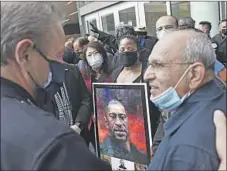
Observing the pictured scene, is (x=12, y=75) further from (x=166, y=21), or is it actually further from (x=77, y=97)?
(x=166, y=21)

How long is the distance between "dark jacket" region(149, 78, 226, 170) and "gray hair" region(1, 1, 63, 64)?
64 cm

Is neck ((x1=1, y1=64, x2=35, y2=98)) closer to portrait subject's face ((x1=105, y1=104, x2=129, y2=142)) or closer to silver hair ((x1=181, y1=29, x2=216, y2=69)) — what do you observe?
silver hair ((x1=181, y1=29, x2=216, y2=69))

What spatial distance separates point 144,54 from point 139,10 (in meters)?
8.03

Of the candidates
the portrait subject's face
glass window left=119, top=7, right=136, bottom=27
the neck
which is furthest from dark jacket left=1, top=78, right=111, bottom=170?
glass window left=119, top=7, right=136, bottom=27

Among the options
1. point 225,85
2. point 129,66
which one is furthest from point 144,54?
point 225,85

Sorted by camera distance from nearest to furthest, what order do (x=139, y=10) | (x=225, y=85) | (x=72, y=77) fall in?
(x=225, y=85) → (x=72, y=77) → (x=139, y=10)

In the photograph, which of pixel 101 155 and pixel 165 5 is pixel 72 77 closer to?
pixel 101 155

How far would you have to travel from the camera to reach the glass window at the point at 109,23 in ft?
45.3

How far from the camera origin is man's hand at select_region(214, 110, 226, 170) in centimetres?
140

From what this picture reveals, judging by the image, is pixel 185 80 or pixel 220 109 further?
pixel 185 80

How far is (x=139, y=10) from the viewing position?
37.3ft

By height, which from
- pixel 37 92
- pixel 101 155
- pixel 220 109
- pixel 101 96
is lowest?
A: pixel 101 155

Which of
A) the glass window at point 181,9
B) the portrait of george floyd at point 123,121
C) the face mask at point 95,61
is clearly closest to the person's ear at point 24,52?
the portrait of george floyd at point 123,121

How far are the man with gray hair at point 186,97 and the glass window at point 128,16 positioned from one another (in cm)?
983
